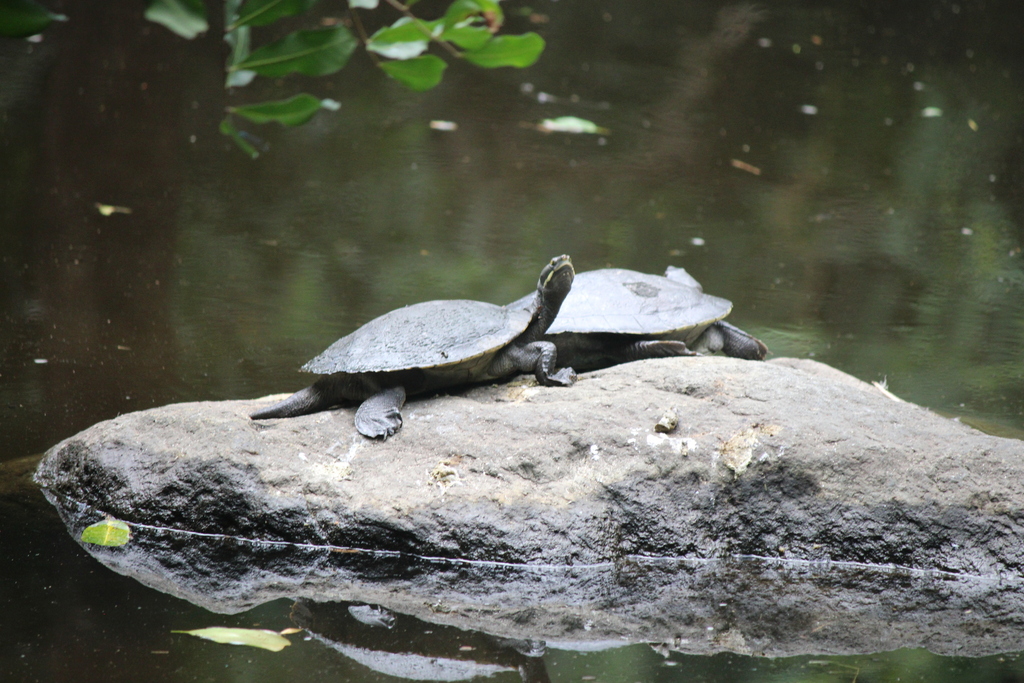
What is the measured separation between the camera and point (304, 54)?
794 mm

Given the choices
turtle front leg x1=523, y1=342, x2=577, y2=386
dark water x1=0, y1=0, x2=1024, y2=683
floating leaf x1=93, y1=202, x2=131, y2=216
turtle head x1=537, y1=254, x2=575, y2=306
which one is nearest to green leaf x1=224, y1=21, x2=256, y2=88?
dark water x1=0, y1=0, x2=1024, y2=683

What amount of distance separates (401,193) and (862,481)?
4219mm

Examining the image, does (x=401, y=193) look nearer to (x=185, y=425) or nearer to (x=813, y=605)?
(x=185, y=425)

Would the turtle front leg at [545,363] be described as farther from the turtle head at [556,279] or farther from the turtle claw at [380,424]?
the turtle claw at [380,424]

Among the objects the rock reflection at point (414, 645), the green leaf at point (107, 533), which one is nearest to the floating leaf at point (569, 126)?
the green leaf at point (107, 533)

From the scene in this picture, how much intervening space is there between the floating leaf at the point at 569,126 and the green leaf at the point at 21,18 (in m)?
7.11

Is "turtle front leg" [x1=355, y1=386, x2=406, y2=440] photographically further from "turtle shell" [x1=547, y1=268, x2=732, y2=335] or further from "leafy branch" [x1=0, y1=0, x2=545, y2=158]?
"leafy branch" [x1=0, y1=0, x2=545, y2=158]

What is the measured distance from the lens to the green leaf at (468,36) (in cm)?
80

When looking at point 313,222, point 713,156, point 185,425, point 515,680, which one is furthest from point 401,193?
point 515,680

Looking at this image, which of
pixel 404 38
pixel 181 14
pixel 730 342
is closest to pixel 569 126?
pixel 730 342

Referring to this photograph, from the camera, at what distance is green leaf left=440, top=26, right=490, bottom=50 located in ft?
2.61

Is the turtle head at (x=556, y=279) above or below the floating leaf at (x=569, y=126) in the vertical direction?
above

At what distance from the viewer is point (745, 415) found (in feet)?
9.46

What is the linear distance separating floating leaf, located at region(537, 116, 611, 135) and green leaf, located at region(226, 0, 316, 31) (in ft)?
22.9
